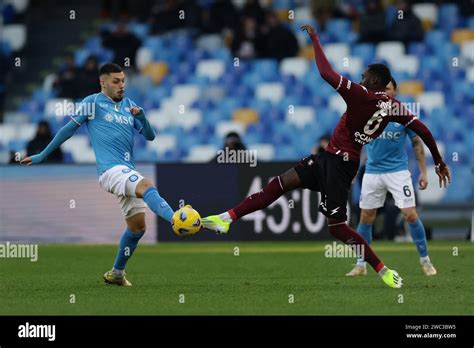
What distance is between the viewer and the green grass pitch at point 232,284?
998 cm

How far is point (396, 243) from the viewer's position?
19.1m

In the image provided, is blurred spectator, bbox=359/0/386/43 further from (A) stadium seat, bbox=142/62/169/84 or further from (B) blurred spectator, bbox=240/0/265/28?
(A) stadium seat, bbox=142/62/169/84

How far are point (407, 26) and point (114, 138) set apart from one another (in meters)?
14.3

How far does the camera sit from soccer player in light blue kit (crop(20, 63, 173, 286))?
462 inches

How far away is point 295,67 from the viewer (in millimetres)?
25594

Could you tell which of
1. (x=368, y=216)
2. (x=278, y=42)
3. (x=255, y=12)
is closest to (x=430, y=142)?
(x=368, y=216)

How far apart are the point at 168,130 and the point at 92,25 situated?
490cm

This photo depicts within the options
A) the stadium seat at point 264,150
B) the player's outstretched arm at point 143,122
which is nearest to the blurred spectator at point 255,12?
the stadium seat at point 264,150

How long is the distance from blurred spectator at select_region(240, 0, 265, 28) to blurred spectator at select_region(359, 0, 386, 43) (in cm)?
236

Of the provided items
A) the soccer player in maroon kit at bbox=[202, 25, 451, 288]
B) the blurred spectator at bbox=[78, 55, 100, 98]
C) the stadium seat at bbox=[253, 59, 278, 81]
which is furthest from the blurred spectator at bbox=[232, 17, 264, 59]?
the soccer player in maroon kit at bbox=[202, 25, 451, 288]

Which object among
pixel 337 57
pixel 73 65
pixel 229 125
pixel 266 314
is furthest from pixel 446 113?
pixel 266 314

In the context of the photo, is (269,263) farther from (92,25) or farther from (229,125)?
(92,25)

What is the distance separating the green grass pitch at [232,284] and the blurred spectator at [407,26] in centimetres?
790

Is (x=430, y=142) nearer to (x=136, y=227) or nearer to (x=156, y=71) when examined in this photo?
(x=136, y=227)
